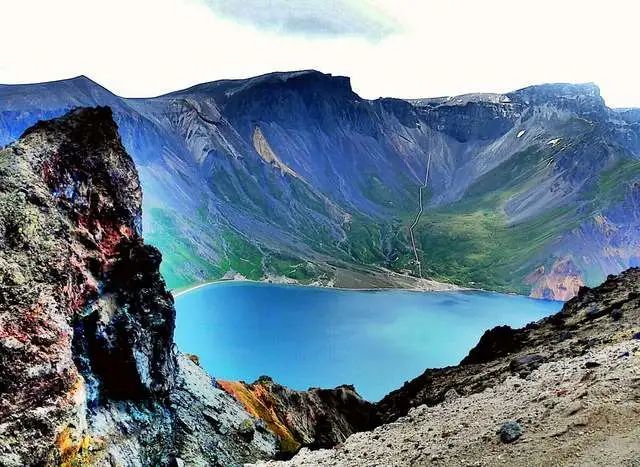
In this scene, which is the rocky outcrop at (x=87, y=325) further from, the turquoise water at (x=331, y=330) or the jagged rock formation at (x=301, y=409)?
the turquoise water at (x=331, y=330)

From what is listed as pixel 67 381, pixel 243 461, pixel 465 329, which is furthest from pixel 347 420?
pixel 465 329

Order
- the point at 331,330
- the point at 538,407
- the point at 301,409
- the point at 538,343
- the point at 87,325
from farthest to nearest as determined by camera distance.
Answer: the point at 331,330, the point at 301,409, the point at 538,343, the point at 87,325, the point at 538,407

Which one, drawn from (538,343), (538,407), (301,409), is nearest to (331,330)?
(301,409)

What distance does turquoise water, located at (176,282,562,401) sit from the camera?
90938mm

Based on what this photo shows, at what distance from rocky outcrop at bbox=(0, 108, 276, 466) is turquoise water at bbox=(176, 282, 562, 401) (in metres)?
56.8

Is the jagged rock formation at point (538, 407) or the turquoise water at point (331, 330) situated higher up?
the turquoise water at point (331, 330)

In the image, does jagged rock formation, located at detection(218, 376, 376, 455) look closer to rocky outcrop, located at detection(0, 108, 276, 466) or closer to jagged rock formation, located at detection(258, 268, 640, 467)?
rocky outcrop, located at detection(0, 108, 276, 466)

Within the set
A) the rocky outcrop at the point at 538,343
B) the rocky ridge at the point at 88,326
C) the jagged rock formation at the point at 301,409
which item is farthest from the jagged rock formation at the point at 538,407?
the jagged rock formation at the point at 301,409

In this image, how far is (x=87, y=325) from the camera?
23047 millimetres

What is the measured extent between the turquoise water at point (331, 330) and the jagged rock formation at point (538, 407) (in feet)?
170

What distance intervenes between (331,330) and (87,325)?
94405mm

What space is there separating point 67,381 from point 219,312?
110576 mm

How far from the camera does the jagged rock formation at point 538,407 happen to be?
14.5m

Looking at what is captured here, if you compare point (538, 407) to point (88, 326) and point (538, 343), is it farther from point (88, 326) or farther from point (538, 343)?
point (88, 326)
